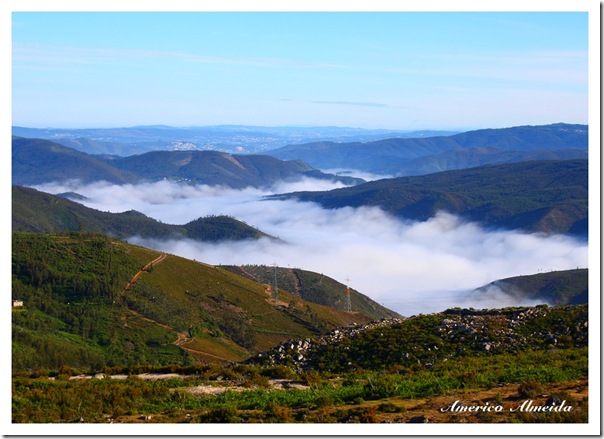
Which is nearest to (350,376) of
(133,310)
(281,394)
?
(281,394)

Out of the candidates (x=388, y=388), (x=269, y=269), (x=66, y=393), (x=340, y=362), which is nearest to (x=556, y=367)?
(x=388, y=388)

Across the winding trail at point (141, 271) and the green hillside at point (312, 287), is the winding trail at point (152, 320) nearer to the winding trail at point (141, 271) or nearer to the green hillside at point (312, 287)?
the winding trail at point (141, 271)

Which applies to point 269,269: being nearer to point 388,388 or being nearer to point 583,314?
point 583,314

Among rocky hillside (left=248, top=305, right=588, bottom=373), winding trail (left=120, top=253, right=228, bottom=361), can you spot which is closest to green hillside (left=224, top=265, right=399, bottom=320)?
winding trail (left=120, top=253, right=228, bottom=361)

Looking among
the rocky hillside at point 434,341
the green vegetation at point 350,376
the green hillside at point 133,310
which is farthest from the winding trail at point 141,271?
the rocky hillside at point 434,341

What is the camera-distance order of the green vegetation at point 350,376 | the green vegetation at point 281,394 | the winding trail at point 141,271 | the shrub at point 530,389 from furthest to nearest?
→ the winding trail at point 141,271, the shrub at point 530,389, the green vegetation at point 350,376, the green vegetation at point 281,394

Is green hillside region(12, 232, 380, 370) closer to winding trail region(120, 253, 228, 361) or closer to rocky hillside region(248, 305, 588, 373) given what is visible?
winding trail region(120, 253, 228, 361)

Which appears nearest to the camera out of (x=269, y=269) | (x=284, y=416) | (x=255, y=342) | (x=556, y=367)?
(x=284, y=416)
